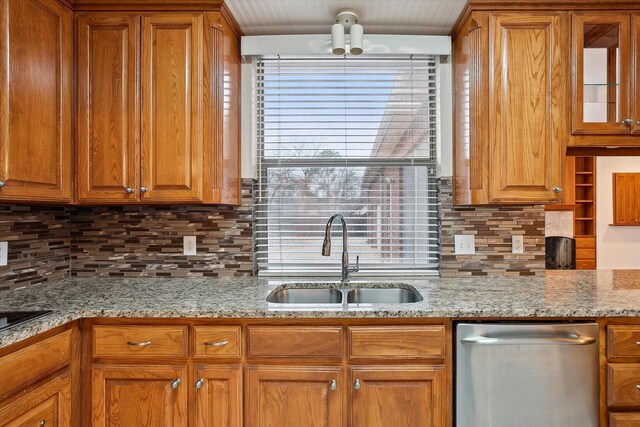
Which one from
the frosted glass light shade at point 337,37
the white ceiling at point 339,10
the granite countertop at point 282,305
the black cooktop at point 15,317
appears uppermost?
the white ceiling at point 339,10

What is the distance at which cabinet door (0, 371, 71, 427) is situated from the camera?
1.15 metres

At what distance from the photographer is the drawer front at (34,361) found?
113 centimetres

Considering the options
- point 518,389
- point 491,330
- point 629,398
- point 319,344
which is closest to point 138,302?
point 319,344

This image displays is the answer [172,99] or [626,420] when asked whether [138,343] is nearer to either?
[172,99]

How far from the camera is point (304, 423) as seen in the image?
1.45 metres

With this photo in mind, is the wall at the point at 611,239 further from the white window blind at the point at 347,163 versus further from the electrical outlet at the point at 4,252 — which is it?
the electrical outlet at the point at 4,252

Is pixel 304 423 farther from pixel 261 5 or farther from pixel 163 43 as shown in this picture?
pixel 261 5

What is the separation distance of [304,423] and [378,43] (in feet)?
6.28

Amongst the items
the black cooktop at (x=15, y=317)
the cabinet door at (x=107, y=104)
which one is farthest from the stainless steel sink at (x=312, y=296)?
the black cooktop at (x=15, y=317)

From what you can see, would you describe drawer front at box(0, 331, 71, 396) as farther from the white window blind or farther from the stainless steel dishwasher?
the stainless steel dishwasher

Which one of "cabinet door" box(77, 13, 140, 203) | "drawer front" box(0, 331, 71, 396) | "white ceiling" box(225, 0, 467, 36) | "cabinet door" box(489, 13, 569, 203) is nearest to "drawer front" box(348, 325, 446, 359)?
"cabinet door" box(489, 13, 569, 203)

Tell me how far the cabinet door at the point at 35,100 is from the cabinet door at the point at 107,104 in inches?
2.3

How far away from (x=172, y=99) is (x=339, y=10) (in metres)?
0.96

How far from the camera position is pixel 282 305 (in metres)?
1.51
